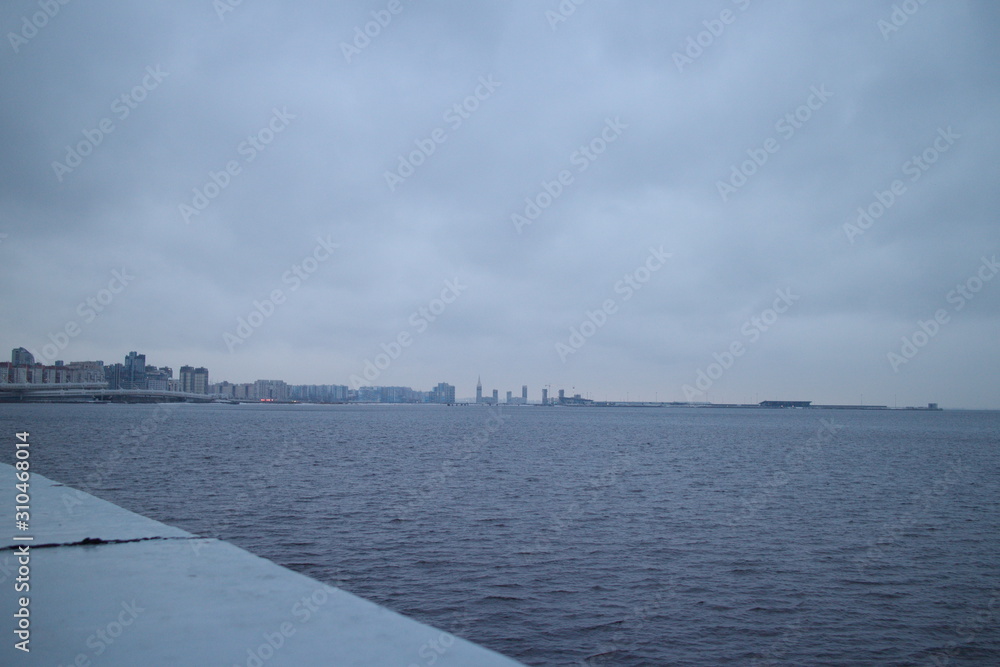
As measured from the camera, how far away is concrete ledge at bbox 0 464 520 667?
12.8 feet

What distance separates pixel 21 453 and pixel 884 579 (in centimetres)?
2306

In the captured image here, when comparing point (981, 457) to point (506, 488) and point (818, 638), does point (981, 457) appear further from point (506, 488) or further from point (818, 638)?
point (818, 638)

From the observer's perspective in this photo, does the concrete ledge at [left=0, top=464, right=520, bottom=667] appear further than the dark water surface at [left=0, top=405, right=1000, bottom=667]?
No

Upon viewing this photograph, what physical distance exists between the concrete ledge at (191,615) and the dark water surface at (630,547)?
32.3ft

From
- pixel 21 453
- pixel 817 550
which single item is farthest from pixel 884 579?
pixel 21 453

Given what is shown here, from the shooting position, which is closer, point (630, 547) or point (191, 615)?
point (191, 615)

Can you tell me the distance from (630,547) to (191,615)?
21100 mm

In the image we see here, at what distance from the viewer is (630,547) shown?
23.7 meters

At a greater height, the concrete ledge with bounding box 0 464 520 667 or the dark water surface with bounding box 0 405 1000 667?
the concrete ledge with bounding box 0 464 520 667

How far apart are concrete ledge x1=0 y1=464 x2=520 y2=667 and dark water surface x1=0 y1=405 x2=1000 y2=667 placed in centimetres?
984

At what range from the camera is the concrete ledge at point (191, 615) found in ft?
12.8

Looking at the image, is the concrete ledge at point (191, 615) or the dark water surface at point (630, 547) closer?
the concrete ledge at point (191, 615)

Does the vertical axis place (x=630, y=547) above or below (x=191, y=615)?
below

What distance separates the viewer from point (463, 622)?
16.0 m
